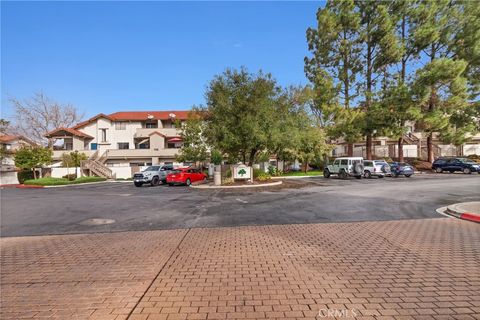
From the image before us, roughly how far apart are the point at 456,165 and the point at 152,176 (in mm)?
33509

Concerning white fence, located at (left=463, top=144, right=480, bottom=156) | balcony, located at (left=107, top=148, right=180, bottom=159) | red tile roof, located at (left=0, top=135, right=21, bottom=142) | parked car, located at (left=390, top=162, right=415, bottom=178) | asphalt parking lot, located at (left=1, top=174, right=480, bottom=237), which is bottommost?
asphalt parking lot, located at (left=1, top=174, right=480, bottom=237)

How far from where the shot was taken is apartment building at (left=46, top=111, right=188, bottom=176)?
44031 millimetres

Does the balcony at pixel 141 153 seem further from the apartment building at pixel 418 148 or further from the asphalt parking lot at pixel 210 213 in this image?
the asphalt parking lot at pixel 210 213

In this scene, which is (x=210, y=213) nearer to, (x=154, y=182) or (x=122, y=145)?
(x=154, y=182)

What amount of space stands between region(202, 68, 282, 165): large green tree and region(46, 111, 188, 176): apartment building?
2400 centimetres

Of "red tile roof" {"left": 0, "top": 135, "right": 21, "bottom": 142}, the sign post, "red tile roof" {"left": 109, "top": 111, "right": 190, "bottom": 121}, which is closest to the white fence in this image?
the sign post

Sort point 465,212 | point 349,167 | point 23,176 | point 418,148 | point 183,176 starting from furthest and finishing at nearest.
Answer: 1. point 418,148
2. point 23,176
3. point 349,167
4. point 183,176
5. point 465,212

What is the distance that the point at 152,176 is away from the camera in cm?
2494

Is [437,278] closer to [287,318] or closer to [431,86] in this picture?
[287,318]

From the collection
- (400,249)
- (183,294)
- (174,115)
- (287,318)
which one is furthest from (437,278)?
(174,115)

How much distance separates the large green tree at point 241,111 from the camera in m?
20.5

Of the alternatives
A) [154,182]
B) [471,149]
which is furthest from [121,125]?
[471,149]

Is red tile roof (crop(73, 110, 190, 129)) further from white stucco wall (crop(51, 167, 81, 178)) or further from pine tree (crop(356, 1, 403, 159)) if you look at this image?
pine tree (crop(356, 1, 403, 159))

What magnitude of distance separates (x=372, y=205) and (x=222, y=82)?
15.2 metres
